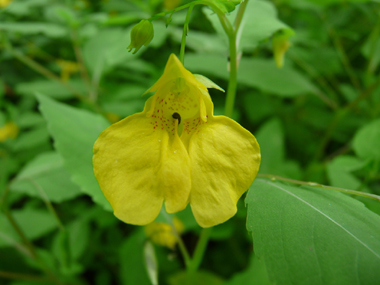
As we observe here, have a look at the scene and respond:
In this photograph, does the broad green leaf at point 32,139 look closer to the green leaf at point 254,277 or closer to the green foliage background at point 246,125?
the green foliage background at point 246,125

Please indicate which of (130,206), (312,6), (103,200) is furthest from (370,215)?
(312,6)

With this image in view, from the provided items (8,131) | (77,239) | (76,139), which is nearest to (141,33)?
(76,139)

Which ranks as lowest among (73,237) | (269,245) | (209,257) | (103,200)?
(209,257)

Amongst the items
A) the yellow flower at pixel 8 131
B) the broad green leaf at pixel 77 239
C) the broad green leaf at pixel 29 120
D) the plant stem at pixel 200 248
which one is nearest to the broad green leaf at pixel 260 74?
the plant stem at pixel 200 248

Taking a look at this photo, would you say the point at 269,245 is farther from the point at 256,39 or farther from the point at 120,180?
the point at 256,39

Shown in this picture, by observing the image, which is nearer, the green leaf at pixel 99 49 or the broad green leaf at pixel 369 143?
the broad green leaf at pixel 369 143
